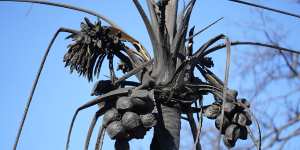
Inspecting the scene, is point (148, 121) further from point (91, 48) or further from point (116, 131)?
point (91, 48)

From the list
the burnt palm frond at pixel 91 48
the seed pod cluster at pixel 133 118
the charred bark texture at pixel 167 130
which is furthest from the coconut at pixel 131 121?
the burnt palm frond at pixel 91 48

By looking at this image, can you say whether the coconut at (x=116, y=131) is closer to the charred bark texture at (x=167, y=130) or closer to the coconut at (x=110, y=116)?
the coconut at (x=110, y=116)

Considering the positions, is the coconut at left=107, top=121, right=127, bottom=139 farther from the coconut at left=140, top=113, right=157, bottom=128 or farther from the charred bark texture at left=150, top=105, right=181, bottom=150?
the charred bark texture at left=150, top=105, right=181, bottom=150

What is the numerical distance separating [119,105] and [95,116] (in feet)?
0.66

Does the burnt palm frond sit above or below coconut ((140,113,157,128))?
above

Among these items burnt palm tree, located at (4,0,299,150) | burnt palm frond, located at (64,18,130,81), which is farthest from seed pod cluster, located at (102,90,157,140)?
burnt palm frond, located at (64,18,130,81)

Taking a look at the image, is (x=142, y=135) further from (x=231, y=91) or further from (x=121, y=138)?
(x=231, y=91)

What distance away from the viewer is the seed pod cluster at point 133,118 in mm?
1904

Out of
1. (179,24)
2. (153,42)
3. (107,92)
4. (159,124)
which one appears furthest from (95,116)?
(179,24)

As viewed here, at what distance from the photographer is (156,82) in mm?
2084

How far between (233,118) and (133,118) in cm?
55

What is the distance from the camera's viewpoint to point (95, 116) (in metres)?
2.09

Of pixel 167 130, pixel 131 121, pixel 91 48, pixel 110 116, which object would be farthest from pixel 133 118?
pixel 91 48

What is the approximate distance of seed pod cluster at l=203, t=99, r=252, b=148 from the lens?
7.20ft
